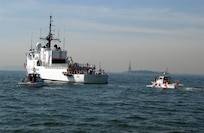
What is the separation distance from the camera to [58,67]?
90938 millimetres

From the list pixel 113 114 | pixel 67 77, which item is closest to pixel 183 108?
pixel 113 114

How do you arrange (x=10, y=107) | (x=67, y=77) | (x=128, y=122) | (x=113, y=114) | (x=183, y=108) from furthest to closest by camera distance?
(x=67, y=77), (x=183, y=108), (x=10, y=107), (x=113, y=114), (x=128, y=122)

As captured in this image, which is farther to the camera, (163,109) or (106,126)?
(163,109)

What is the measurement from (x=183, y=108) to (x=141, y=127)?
14.4 m

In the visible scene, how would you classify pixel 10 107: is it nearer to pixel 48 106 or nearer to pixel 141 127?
pixel 48 106

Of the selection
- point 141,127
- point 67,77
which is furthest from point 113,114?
point 67,77

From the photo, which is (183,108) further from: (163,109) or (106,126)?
(106,126)

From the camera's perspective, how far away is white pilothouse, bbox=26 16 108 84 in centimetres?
8481

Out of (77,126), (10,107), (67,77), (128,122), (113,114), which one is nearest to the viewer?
(77,126)

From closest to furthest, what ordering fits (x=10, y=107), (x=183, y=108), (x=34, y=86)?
(x=10, y=107)
(x=183, y=108)
(x=34, y=86)

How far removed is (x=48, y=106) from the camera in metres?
38.8

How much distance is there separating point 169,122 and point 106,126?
5.67 m

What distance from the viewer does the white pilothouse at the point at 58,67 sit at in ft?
278

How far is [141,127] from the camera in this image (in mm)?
27453
